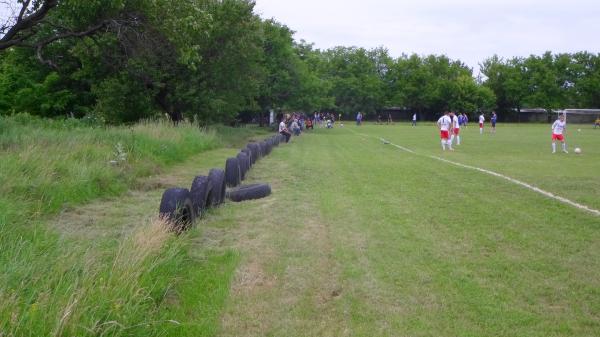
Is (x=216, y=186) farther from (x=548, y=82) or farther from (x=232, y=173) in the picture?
(x=548, y=82)

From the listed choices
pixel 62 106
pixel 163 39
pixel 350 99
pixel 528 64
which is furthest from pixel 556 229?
pixel 528 64

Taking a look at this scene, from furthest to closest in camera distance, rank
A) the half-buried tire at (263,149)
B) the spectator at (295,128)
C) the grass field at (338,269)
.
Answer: the spectator at (295,128), the half-buried tire at (263,149), the grass field at (338,269)

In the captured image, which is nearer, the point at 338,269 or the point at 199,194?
the point at 338,269

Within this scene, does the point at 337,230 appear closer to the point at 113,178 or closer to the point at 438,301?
the point at 438,301

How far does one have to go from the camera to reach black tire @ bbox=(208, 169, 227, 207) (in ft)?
30.5

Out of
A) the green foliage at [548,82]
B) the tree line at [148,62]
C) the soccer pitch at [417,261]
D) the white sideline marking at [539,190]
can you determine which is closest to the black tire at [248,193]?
the soccer pitch at [417,261]

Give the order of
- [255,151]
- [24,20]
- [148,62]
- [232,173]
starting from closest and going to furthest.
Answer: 1. [232,173]
2. [24,20]
3. [255,151]
4. [148,62]

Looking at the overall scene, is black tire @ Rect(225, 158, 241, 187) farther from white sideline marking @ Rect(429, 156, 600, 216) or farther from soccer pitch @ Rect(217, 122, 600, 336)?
white sideline marking @ Rect(429, 156, 600, 216)

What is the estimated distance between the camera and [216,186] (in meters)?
9.42

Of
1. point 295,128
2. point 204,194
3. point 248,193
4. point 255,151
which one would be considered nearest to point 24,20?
point 255,151

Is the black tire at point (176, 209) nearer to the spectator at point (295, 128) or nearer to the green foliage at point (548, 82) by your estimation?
the spectator at point (295, 128)

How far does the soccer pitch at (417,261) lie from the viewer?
4547mm

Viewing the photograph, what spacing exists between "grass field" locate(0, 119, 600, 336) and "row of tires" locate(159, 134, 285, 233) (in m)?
0.24

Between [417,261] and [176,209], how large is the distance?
3.00 metres
